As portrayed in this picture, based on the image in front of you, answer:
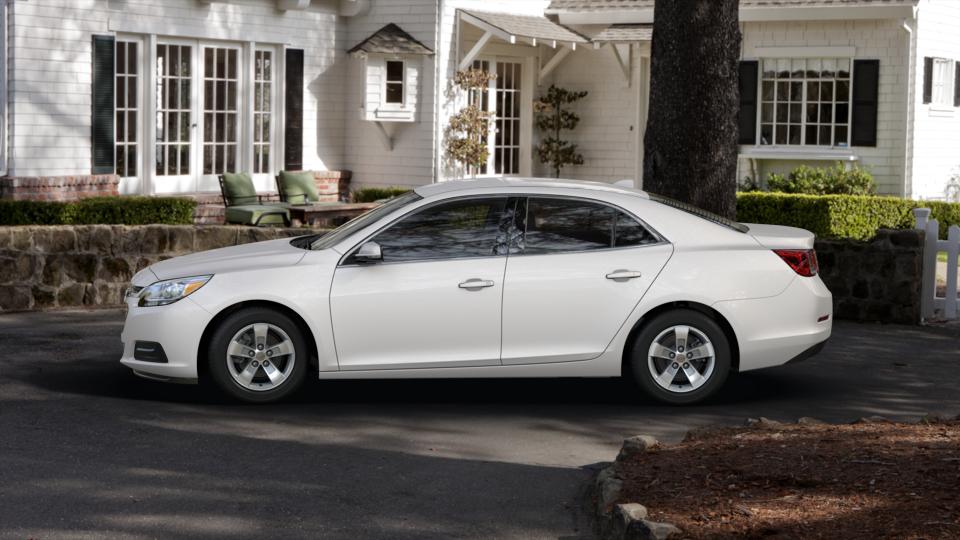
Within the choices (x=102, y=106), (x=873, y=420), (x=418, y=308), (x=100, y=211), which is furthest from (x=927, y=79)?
(x=418, y=308)

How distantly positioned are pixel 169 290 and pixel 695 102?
5.17 m

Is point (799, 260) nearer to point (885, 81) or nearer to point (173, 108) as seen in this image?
point (173, 108)

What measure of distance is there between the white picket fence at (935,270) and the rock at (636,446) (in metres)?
6.60

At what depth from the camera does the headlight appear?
29.0ft

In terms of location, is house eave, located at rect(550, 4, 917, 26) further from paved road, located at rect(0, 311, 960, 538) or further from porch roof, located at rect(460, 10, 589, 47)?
paved road, located at rect(0, 311, 960, 538)

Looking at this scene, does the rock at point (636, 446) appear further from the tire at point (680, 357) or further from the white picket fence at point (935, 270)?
the white picket fence at point (935, 270)

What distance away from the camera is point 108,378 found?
9.80 metres

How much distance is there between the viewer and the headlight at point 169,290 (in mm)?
8844

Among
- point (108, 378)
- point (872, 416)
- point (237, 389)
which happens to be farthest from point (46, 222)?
point (872, 416)

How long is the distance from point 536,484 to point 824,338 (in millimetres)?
3077

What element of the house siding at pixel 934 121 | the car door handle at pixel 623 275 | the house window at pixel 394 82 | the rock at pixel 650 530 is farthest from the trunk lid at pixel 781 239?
the house window at pixel 394 82

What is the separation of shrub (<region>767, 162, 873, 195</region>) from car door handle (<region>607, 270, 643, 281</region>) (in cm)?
1401

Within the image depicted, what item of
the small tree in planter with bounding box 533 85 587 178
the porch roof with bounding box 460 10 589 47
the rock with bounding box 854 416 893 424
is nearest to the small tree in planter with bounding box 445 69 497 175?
the porch roof with bounding box 460 10 589 47

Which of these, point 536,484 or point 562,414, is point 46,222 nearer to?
point 562,414
